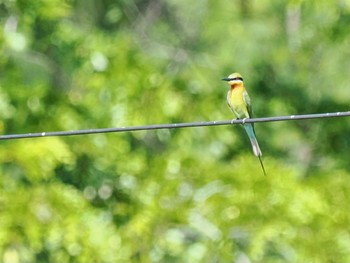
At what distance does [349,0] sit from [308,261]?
64.8 inches

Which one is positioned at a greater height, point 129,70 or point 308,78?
point 308,78

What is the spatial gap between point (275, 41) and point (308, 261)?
5137mm

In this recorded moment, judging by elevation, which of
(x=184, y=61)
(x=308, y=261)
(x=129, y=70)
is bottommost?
(x=308, y=261)

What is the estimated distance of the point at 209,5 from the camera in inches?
500

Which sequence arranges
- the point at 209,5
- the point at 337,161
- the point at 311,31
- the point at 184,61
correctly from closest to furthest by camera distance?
the point at 337,161 < the point at 311,31 < the point at 184,61 < the point at 209,5

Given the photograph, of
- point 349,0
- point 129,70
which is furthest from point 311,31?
point 349,0

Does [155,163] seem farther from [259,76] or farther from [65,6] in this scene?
[259,76]

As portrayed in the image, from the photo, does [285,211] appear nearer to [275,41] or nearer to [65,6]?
[65,6]

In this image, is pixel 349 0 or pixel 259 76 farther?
pixel 259 76

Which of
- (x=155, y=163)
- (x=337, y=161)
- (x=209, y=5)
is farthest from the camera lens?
(x=209, y=5)

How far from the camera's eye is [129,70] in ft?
24.0

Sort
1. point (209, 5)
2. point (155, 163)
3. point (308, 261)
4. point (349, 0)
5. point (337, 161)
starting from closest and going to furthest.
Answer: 1. point (349, 0)
2. point (308, 261)
3. point (155, 163)
4. point (337, 161)
5. point (209, 5)

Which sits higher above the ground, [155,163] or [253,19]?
[253,19]

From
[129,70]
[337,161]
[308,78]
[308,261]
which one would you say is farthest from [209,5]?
[308,261]
